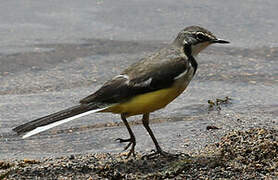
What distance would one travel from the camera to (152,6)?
12.8 m

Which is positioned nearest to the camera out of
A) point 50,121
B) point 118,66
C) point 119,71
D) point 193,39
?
point 50,121

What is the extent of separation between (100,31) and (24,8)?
176cm

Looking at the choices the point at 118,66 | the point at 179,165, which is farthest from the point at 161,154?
the point at 118,66

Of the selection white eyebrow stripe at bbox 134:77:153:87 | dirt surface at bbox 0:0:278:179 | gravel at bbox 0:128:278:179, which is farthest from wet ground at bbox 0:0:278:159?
white eyebrow stripe at bbox 134:77:153:87

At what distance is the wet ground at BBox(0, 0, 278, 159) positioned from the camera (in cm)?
798

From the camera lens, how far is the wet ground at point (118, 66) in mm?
7977

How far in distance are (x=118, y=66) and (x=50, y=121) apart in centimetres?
400

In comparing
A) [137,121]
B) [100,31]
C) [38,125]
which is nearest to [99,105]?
[38,125]

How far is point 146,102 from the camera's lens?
6.66 meters

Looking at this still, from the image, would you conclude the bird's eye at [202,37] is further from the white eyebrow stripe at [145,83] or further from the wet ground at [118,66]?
the wet ground at [118,66]

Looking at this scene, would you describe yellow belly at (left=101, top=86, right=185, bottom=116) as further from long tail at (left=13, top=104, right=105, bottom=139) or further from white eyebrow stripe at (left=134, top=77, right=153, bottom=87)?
long tail at (left=13, top=104, right=105, bottom=139)

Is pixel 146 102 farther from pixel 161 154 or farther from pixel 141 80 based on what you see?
pixel 161 154

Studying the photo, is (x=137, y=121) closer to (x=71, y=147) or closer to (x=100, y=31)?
(x=71, y=147)

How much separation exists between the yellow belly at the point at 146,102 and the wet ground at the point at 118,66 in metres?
0.88
